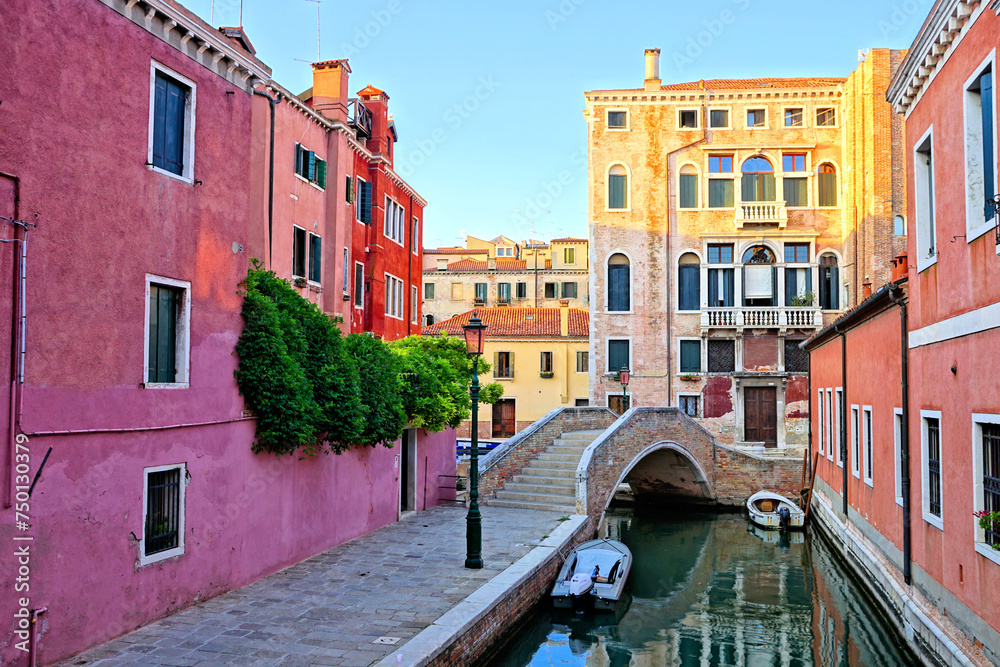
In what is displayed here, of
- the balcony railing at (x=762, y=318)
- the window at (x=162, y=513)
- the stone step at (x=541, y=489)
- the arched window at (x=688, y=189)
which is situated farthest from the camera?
the arched window at (x=688, y=189)

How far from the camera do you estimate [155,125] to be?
29.0ft

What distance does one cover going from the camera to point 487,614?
32.0 ft

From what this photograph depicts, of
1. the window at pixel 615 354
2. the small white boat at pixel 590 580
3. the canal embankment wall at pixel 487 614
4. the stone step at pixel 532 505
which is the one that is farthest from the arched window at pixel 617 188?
the small white boat at pixel 590 580

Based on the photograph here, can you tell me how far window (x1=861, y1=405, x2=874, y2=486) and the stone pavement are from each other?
5813 millimetres

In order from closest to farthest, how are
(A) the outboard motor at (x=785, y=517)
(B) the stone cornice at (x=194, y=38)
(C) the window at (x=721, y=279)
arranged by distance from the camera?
(B) the stone cornice at (x=194, y=38) → (A) the outboard motor at (x=785, y=517) → (C) the window at (x=721, y=279)

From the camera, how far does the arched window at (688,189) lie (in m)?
30.2

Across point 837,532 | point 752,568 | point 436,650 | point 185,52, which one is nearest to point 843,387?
point 837,532

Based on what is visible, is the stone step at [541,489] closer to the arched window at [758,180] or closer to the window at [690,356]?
the window at [690,356]

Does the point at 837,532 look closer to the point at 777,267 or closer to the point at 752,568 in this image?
the point at 752,568

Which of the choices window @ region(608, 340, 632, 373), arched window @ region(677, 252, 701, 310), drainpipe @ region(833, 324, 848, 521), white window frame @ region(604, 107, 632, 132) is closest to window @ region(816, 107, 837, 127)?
arched window @ region(677, 252, 701, 310)

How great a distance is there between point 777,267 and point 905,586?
2034 centimetres

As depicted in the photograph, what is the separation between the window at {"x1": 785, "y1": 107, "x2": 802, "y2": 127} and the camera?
2975cm

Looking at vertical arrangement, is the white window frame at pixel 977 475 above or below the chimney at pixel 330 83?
below

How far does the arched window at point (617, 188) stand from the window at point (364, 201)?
12.4 m
